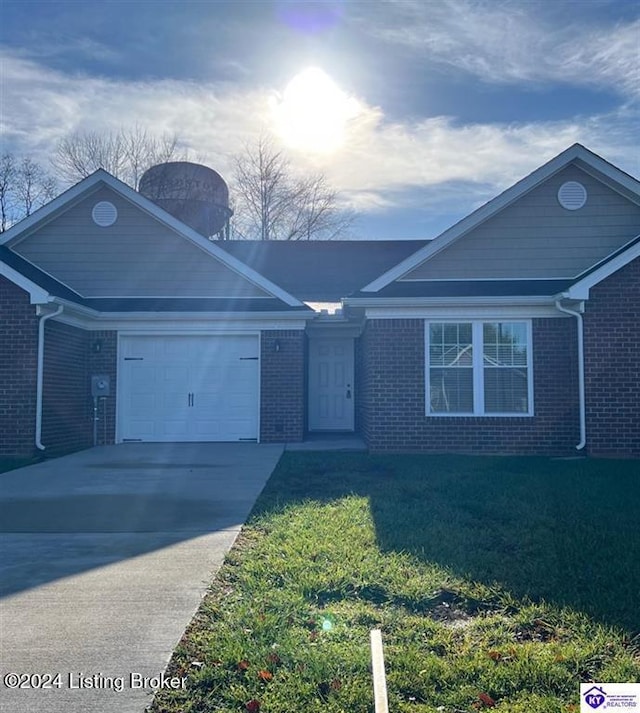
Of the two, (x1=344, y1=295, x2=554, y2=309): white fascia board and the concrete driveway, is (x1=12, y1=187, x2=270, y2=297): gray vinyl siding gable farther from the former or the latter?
the concrete driveway

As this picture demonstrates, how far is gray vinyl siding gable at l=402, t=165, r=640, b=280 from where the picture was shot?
12.7 metres

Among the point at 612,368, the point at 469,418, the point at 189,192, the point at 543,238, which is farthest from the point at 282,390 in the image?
the point at 189,192

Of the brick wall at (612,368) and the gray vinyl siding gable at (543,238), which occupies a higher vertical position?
the gray vinyl siding gable at (543,238)

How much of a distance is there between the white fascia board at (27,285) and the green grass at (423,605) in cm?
621

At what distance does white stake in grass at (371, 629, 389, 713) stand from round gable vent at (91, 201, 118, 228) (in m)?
12.6

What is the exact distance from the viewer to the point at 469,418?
11703 mm

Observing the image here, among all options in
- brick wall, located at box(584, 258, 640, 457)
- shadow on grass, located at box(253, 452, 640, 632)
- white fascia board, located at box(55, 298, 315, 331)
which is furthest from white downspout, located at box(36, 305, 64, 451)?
brick wall, located at box(584, 258, 640, 457)

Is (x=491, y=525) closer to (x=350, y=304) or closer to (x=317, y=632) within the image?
(x=317, y=632)

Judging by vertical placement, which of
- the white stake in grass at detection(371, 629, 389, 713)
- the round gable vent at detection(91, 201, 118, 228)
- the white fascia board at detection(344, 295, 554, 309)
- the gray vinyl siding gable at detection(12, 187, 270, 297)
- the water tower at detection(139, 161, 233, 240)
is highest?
the water tower at detection(139, 161, 233, 240)

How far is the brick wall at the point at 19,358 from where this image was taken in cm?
1157

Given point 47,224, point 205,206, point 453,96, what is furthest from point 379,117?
point 205,206

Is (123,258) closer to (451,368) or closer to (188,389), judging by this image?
(188,389)

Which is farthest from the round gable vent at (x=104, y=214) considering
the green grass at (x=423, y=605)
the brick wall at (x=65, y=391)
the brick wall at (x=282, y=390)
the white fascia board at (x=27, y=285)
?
the green grass at (x=423, y=605)

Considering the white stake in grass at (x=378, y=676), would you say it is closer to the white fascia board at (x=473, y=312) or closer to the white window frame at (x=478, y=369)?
the white window frame at (x=478, y=369)
